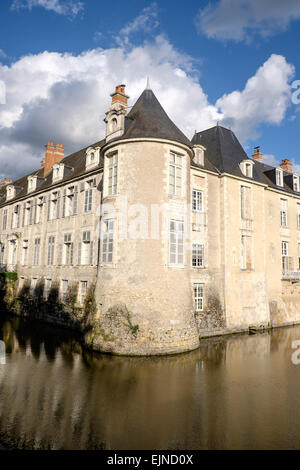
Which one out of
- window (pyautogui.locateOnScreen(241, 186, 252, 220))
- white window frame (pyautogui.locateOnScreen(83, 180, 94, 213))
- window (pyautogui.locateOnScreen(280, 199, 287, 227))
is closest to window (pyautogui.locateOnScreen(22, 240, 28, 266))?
white window frame (pyautogui.locateOnScreen(83, 180, 94, 213))

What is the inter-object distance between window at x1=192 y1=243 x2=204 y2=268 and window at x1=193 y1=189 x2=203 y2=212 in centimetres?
197

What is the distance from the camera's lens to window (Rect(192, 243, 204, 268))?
55.7 ft

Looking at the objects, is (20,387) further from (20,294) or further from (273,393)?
(20,294)

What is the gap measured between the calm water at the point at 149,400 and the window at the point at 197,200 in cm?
732

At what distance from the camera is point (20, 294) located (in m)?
23.7

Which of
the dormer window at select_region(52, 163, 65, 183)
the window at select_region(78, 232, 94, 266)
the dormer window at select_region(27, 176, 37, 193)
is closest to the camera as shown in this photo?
the window at select_region(78, 232, 94, 266)

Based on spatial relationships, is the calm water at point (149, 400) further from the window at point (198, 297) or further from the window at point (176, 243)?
the window at point (176, 243)

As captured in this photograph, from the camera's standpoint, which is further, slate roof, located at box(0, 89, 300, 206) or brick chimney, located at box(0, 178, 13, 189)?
brick chimney, located at box(0, 178, 13, 189)

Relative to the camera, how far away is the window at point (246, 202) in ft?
62.3

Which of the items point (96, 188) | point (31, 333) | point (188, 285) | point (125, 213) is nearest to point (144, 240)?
point (125, 213)

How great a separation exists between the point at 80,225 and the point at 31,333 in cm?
646

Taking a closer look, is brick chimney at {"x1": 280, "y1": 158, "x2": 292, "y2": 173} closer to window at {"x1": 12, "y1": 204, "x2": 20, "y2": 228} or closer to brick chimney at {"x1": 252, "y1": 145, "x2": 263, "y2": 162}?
brick chimney at {"x1": 252, "y1": 145, "x2": 263, "y2": 162}

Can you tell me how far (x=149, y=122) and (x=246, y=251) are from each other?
31.0 ft

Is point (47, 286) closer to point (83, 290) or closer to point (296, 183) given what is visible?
point (83, 290)
